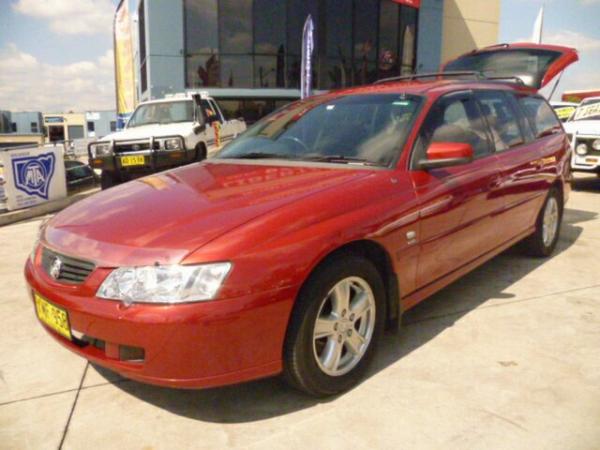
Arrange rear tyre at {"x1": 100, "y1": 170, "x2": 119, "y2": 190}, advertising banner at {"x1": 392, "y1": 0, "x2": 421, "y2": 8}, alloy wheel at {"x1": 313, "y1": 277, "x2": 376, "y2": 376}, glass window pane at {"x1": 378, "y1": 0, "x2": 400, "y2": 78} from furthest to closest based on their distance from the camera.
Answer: glass window pane at {"x1": 378, "y1": 0, "x2": 400, "y2": 78} < advertising banner at {"x1": 392, "y1": 0, "x2": 421, "y2": 8} < rear tyre at {"x1": 100, "y1": 170, "x2": 119, "y2": 190} < alloy wheel at {"x1": 313, "y1": 277, "x2": 376, "y2": 376}

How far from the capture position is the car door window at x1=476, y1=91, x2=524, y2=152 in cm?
386

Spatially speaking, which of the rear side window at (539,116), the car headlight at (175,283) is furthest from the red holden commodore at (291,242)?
the rear side window at (539,116)

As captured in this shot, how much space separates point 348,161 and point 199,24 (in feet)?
59.6

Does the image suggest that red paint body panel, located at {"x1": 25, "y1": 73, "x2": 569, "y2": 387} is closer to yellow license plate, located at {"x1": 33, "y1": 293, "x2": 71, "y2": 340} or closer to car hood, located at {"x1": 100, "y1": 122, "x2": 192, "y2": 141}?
yellow license plate, located at {"x1": 33, "y1": 293, "x2": 71, "y2": 340}

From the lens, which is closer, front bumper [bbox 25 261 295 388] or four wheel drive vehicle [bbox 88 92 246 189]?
front bumper [bbox 25 261 295 388]

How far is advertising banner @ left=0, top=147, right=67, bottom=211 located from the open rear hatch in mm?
7694

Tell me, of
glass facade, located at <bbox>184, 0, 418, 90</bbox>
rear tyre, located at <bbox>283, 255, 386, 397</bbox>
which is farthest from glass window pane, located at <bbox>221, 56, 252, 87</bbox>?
rear tyre, located at <bbox>283, 255, 386, 397</bbox>

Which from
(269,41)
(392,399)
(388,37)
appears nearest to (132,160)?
(392,399)

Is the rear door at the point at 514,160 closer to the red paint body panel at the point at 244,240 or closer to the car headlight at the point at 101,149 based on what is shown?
the red paint body panel at the point at 244,240

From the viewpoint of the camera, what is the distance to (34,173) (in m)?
8.48

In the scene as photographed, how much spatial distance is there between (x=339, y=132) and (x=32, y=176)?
6.90 meters

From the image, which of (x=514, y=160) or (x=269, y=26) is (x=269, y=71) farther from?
(x=514, y=160)

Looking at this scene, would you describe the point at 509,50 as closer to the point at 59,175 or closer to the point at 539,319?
the point at 539,319

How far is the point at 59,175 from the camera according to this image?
9.05 m
